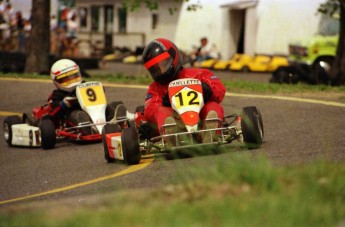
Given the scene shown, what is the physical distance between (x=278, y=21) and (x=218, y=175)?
2280cm

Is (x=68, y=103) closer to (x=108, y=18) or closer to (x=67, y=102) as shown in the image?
(x=67, y=102)

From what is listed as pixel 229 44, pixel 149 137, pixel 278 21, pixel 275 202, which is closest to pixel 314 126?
pixel 149 137

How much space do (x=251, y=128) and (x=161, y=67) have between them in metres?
1.17

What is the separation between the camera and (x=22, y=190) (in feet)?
28.9

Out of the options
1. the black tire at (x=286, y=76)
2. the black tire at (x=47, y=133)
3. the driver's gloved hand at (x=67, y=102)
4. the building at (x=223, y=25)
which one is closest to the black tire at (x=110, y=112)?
the driver's gloved hand at (x=67, y=102)

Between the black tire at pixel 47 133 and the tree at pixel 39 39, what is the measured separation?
1002 centimetres

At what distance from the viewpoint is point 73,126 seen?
12492 millimetres

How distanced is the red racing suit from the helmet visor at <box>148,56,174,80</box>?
19 cm

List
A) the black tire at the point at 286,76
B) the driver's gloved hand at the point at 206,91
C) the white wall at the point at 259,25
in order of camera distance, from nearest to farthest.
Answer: the driver's gloved hand at the point at 206,91 → the black tire at the point at 286,76 → the white wall at the point at 259,25

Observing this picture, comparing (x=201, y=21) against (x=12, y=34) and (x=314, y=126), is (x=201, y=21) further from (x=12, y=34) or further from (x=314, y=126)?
(x=314, y=126)

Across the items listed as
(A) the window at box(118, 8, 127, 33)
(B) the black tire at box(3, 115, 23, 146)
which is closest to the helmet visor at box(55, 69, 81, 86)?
(B) the black tire at box(3, 115, 23, 146)

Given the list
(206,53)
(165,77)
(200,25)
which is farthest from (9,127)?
(200,25)

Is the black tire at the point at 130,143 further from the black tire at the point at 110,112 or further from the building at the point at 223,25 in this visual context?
the building at the point at 223,25

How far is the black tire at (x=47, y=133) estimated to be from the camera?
12.0m
